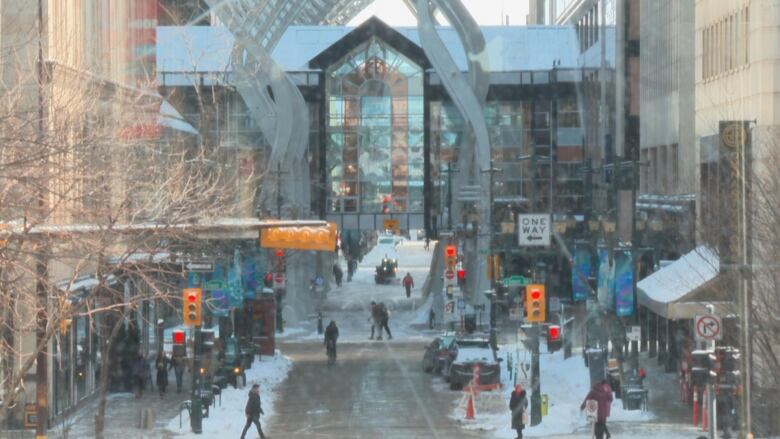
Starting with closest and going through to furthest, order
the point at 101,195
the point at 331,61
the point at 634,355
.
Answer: the point at 101,195 < the point at 634,355 < the point at 331,61

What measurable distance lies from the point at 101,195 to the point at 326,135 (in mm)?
56823

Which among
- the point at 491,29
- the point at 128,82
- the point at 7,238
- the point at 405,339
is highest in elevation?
the point at 491,29

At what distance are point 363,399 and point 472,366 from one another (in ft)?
10.8

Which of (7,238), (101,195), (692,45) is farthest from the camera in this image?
(692,45)

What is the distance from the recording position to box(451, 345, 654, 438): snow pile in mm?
29875

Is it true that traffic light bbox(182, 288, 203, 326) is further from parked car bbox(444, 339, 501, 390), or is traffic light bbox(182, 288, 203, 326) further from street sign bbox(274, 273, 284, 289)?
street sign bbox(274, 273, 284, 289)

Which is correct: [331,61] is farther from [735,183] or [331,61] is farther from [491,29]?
[735,183]

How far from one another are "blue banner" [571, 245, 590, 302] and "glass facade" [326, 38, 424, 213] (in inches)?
1221

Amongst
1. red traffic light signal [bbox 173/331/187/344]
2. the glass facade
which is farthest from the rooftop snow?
red traffic light signal [bbox 173/331/187/344]

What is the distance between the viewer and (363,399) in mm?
34812

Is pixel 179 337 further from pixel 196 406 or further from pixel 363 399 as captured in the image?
pixel 363 399

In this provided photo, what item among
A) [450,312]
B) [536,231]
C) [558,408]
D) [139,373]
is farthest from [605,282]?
[450,312]

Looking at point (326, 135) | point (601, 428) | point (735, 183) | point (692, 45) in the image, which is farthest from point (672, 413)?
point (326, 135)

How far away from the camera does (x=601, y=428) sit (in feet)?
88.5
